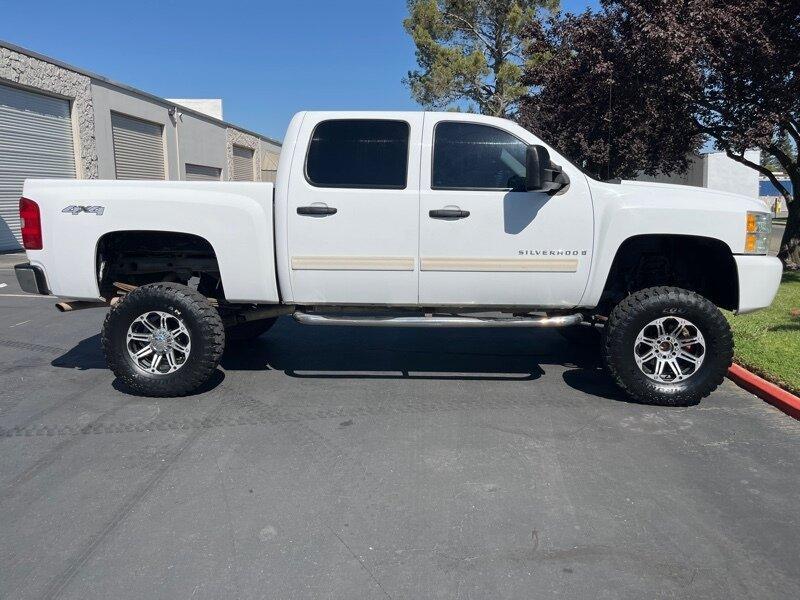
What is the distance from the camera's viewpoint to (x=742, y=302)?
4.93m

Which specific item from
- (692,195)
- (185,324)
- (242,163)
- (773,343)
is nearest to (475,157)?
(692,195)

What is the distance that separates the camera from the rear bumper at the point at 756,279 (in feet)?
15.9

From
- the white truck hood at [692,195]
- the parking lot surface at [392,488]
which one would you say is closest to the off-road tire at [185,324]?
the parking lot surface at [392,488]

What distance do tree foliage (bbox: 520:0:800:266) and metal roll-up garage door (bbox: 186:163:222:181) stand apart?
710 inches

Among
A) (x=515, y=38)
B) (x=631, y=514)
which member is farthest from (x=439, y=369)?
(x=515, y=38)

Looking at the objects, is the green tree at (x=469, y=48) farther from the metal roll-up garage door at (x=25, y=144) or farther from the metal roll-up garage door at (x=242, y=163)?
the metal roll-up garage door at (x=25, y=144)

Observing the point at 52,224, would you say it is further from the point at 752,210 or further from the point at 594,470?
the point at 752,210

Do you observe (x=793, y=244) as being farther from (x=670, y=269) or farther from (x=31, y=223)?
(x=31, y=223)

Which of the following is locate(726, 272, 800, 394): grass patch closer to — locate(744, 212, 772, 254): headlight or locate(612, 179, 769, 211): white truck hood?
locate(744, 212, 772, 254): headlight

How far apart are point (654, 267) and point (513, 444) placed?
227 centimetres

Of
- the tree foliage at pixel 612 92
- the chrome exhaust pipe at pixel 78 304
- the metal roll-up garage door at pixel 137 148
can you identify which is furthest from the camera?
the metal roll-up garage door at pixel 137 148

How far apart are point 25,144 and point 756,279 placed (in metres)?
18.7

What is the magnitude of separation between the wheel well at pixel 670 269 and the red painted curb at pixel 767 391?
0.70 m

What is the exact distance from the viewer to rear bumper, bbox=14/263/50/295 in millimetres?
4973
